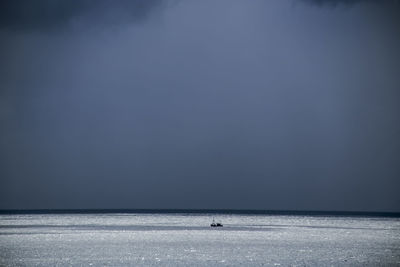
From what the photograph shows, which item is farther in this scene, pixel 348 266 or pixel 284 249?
pixel 284 249

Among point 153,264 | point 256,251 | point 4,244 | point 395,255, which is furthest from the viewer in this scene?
point 4,244

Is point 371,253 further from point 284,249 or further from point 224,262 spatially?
point 224,262

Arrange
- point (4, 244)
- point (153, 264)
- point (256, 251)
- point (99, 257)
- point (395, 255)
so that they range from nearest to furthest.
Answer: point (153, 264) < point (99, 257) < point (395, 255) < point (256, 251) < point (4, 244)

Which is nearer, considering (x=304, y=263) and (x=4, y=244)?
(x=304, y=263)

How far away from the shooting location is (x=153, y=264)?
5184cm

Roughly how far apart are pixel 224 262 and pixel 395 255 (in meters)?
17.6

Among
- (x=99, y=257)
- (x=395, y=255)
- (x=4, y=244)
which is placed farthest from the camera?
(x=4, y=244)

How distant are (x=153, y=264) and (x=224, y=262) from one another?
5.63m

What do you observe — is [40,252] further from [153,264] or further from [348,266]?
[348,266]

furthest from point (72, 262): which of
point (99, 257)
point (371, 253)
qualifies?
point (371, 253)

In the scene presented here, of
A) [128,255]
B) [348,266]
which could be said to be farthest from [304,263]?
[128,255]

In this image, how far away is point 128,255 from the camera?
59812 mm

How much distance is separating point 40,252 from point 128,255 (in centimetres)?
878

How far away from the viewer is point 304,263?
53.7m
